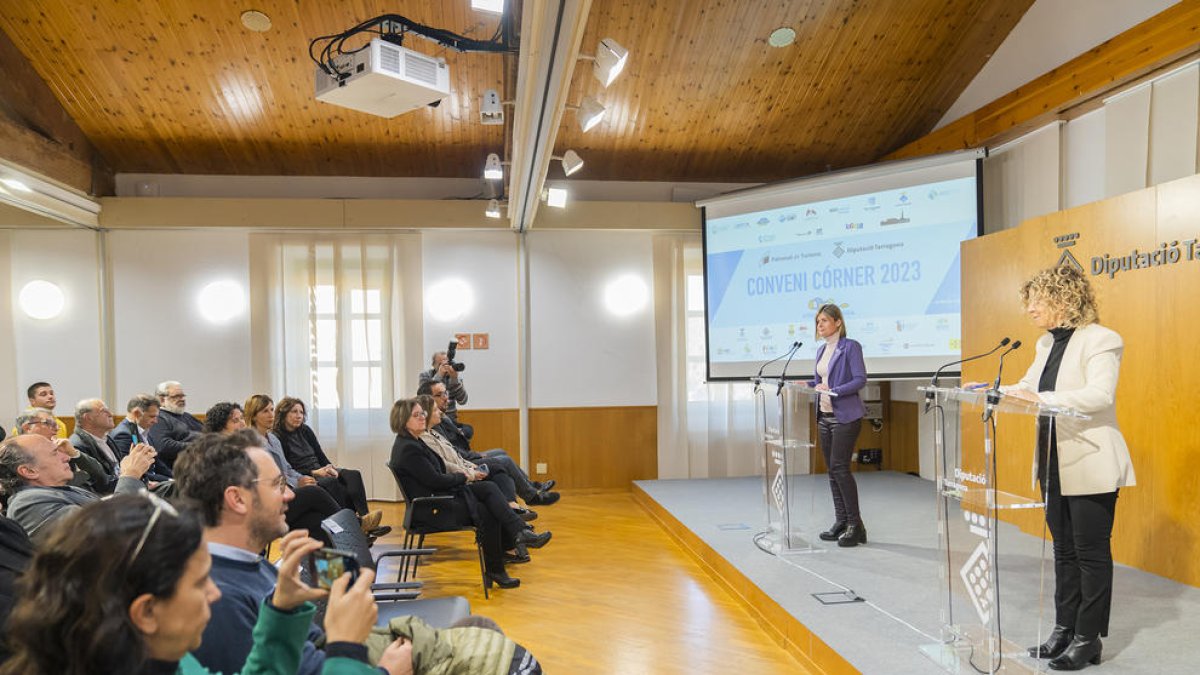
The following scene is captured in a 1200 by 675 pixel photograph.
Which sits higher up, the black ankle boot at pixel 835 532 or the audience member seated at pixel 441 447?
the audience member seated at pixel 441 447

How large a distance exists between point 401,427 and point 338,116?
10.7 feet

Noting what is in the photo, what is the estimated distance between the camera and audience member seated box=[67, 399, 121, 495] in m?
4.06

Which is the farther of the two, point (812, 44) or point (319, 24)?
point (812, 44)

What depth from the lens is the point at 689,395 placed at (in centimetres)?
741

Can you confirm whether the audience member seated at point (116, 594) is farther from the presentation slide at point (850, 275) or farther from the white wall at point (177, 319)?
the white wall at point (177, 319)

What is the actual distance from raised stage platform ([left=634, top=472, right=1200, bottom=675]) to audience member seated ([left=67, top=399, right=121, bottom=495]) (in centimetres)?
342

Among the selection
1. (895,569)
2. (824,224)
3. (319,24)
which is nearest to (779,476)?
(895,569)

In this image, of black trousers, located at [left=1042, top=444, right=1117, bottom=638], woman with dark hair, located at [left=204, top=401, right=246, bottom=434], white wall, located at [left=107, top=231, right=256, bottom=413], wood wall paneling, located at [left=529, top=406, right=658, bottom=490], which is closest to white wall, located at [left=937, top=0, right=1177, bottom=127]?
black trousers, located at [left=1042, top=444, right=1117, bottom=638]

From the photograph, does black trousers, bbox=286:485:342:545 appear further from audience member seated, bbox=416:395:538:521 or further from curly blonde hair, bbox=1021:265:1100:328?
curly blonde hair, bbox=1021:265:1100:328

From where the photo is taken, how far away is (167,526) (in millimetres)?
989

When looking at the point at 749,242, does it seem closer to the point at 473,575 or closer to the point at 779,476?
the point at 779,476

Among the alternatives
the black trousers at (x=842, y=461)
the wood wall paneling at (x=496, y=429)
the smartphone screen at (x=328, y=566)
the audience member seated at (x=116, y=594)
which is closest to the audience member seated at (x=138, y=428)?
the wood wall paneling at (x=496, y=429)

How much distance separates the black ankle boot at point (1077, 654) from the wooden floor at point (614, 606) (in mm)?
958

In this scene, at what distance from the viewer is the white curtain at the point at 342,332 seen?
696 cm
